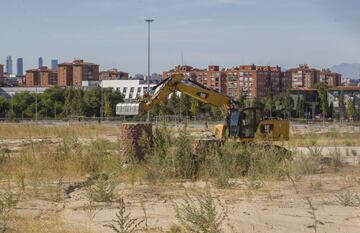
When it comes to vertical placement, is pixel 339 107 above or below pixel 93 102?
below

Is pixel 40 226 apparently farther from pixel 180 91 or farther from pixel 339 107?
pixel 339 107

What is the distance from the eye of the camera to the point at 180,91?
2845cm

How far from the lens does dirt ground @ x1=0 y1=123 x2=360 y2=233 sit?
37.0ft

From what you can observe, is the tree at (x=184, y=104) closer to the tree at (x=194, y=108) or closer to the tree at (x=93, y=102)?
the tree at (x=194, y=108)

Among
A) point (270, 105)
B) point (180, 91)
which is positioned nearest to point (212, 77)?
point (270, 105)

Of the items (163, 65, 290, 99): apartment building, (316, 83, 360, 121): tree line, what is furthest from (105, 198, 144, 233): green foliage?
(163, 65, 290, 99): apartment building

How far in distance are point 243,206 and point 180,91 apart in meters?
15.5

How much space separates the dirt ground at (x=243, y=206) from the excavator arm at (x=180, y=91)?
8559 mm

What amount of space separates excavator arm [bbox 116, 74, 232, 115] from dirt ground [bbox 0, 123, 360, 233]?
8559 millimetres

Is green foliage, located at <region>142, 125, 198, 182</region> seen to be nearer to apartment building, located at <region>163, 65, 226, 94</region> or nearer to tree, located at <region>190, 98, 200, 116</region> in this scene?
tree, located at <region>190, 98, 200, 116</region>

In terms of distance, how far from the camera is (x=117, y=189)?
16250 millimetres

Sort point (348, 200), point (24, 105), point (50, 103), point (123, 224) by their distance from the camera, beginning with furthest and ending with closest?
point (24, 105) → point (50, 103) → point (348, 200) → point (123, 224)

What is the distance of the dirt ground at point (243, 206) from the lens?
11284 millimetres

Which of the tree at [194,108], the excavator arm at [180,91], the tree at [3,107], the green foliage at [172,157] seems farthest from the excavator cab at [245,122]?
the tree at [3,107]
